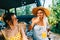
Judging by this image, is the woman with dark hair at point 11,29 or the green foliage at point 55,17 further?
the green foliage at point 55,17

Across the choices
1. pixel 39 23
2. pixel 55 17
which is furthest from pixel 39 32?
pixel 55 17

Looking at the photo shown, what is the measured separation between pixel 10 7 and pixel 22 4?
0.14 metres

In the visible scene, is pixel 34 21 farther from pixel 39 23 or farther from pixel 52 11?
pixel 52 11

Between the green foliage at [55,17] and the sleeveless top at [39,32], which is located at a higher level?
the green foliage at [55,17]

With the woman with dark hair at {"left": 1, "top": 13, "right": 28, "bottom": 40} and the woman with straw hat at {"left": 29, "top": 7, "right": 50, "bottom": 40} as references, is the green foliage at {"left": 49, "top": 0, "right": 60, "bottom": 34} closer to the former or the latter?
the woman with straw hat at {"left": 29, "top": 7, "right": 50, "bottom": 40}

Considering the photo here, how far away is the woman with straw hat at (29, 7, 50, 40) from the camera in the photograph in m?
1.94

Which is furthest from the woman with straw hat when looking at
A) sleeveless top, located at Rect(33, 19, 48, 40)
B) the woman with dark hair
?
the woman with dark hair

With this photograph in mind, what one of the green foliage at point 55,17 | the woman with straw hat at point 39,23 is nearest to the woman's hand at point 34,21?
the woman with straw hat at point 39,23

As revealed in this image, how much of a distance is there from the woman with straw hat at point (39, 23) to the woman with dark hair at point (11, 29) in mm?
229

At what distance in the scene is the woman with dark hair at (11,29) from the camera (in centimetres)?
172

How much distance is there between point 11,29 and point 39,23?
342mm

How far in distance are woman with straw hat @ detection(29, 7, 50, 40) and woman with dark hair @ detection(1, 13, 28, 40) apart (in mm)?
229

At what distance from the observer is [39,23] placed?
1.98m

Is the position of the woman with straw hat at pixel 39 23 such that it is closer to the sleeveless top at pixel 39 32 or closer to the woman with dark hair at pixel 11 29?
the sleeveless top at pixel 39 32
